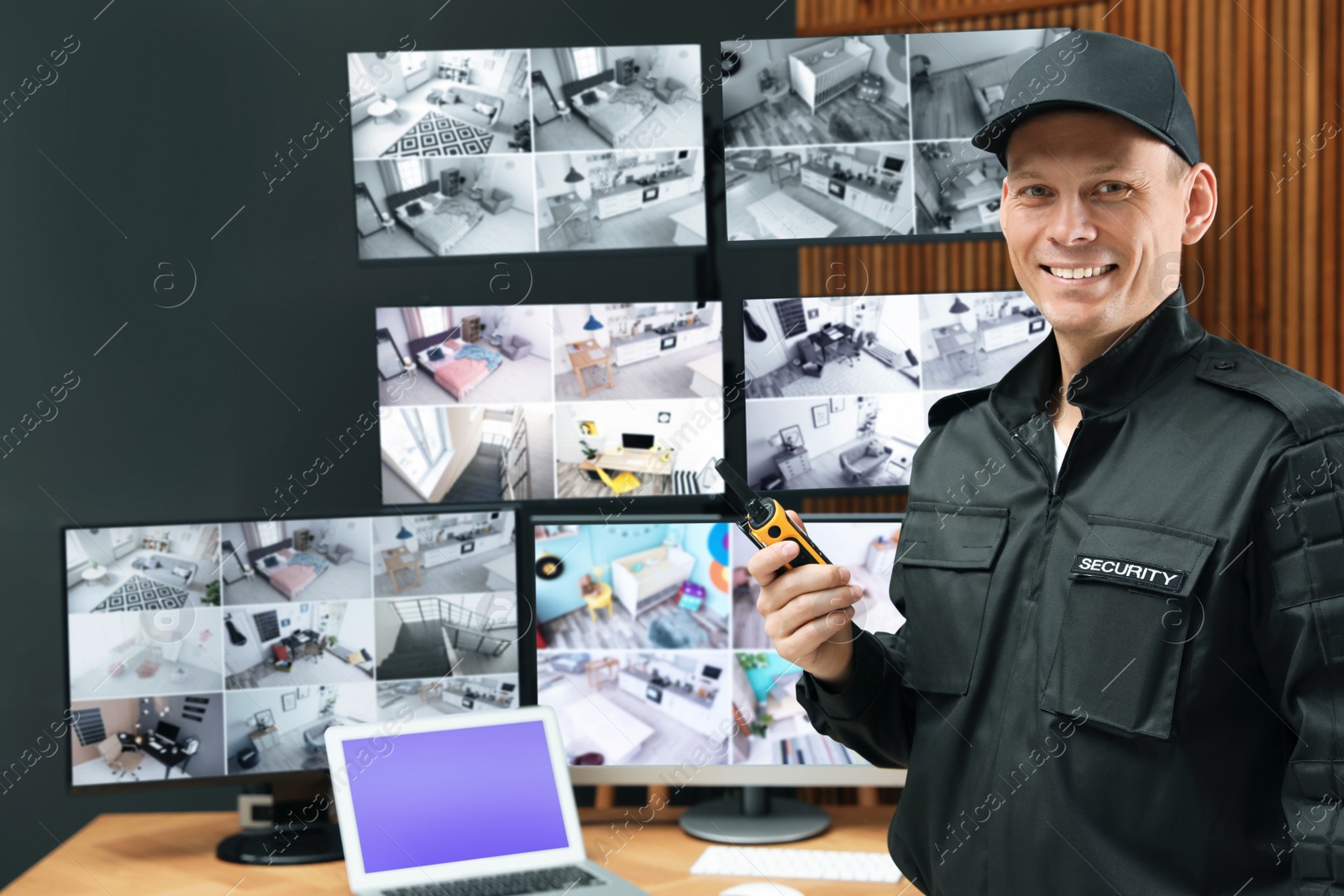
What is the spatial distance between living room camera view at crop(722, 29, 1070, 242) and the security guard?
88cm

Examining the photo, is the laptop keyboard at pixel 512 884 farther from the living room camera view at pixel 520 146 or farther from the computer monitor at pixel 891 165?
the computer monitor at pixel 891 165

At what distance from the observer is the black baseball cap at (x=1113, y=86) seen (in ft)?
3.23

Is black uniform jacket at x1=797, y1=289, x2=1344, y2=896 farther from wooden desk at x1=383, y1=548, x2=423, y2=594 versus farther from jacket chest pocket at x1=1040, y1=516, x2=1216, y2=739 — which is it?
wooden desk at x1=383, y1=548, x2=423, y2=594

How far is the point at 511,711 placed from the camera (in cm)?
189

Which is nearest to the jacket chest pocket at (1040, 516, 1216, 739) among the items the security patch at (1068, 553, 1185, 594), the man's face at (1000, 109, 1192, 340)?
the security patch at (1068, 553, 1185, 594)

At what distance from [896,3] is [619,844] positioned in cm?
170

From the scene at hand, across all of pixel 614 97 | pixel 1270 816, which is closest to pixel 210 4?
pixel 614 97

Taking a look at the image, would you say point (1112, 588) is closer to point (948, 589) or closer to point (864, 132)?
point (948, 589)

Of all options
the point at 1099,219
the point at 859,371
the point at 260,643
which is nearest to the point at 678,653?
the point at 859,371

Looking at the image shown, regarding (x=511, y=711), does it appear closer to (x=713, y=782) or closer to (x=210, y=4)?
(x=713, y=782)

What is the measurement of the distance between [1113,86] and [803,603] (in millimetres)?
591

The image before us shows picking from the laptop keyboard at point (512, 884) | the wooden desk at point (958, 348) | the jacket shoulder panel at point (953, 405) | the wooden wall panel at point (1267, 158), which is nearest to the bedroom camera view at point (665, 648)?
the laptop keyboard at point (512, 884)

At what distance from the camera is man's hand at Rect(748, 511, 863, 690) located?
1107 millimetres

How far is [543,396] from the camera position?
6.61 feet
